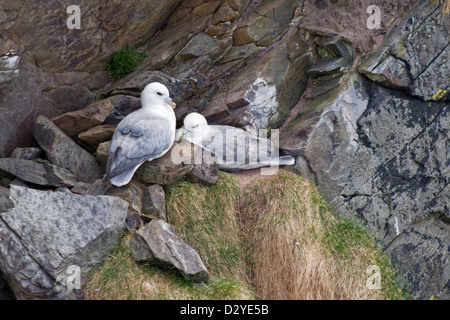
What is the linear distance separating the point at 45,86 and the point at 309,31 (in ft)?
9.09

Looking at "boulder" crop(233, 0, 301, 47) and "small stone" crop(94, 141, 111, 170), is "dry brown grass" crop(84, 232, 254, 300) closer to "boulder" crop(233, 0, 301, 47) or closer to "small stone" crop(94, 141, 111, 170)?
"small stone" crop(94, 141, 111, 170)

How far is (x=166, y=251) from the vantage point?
15.0ft

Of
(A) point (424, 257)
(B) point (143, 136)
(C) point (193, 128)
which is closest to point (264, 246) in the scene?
Result: (C) point (193, 128)

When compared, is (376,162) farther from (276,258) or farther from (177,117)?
(177,117)

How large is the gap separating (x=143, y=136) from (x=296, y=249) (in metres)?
1.68

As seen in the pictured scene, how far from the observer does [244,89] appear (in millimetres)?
6000

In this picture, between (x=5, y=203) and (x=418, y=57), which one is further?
(x=418, y=57)

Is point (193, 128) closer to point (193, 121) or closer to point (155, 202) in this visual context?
point (193, 121)

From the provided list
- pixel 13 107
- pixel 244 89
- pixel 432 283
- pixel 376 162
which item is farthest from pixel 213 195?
pixel 432 283

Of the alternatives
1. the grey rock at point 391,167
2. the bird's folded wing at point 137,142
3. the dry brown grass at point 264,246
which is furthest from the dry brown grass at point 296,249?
the bird's folded wing at point 137,142

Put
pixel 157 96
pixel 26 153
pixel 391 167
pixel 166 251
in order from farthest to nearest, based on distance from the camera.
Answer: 1. pixel 391 167
2. pixel 157 96
3. pixel 26 153
4. pixel 166 251

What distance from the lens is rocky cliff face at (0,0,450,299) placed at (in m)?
5.64

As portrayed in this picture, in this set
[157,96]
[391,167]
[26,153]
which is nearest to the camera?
[26,153]

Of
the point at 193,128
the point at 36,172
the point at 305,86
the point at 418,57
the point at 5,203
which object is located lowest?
the point at 5,203
